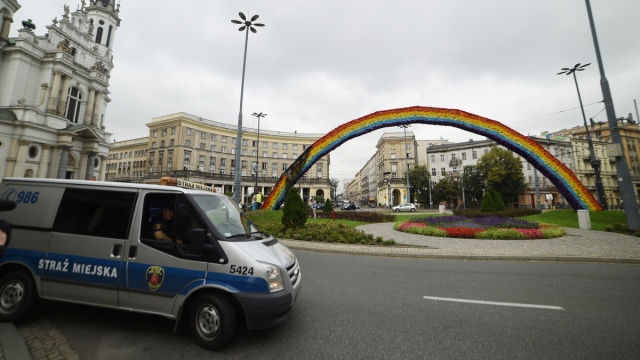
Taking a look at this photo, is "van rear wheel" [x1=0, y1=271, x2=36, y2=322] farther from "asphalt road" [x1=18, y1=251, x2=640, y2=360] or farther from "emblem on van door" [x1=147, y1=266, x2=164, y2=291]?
"emblem on van door" [x1=147, y1=266, x2=164, y2=291]

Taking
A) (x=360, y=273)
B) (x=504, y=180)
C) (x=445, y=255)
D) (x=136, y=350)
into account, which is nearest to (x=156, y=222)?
(x=136, y=350)

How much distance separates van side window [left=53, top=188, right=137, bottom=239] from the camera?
3.82 metres

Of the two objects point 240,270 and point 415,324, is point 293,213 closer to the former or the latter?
point 415,324

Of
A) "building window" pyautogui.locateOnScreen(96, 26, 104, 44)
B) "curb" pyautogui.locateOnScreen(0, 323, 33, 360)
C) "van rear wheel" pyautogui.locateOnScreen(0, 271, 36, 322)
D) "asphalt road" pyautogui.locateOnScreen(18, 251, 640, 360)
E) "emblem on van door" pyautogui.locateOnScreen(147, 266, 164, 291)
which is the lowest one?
"asphalt road" pyautogui.locateOnScreen(18, 251, 640, 360)

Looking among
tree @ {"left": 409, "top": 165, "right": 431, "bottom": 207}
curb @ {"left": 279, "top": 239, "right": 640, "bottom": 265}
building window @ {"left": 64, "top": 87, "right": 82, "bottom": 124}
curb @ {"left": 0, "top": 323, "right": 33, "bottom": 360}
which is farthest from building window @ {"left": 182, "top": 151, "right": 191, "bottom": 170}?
curb @ {"left": 0, "top": 323, "right": 33, "bottom": 360}

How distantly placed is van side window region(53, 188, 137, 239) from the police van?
2cm

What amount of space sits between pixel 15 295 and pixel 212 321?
323cm

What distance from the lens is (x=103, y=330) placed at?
144 inches

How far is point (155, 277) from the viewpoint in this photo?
3510 mm

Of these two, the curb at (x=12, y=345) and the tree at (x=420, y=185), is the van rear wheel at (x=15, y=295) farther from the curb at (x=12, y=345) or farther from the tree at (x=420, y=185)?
the tree at (x=420, y=185)

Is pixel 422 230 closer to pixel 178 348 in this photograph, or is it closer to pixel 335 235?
pixel 335 235

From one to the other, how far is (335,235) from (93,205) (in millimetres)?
9977

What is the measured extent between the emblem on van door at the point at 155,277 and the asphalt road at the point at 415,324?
69cm

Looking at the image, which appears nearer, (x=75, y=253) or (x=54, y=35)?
(x=75, y=253)
